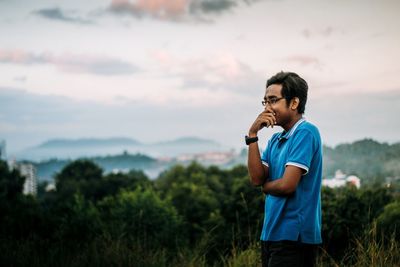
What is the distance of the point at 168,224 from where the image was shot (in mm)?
31766

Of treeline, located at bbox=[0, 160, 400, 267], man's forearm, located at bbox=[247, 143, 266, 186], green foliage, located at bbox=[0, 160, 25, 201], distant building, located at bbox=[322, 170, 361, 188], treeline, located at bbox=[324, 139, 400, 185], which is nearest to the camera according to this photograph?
man's forearm, located at bbox=[247, 143, 266, 186]

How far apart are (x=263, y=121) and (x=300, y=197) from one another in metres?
0.44

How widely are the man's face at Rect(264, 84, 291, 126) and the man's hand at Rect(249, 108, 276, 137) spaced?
0.08ft

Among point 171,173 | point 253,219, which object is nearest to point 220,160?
point 171,173

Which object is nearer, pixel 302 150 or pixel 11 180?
pixel 302 150

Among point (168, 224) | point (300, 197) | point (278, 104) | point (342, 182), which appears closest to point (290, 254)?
point (300, 197)

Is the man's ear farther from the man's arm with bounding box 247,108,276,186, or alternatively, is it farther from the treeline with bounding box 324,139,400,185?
the treeline with bounding box 324,139,400,185

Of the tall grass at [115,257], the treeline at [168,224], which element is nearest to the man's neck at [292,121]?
the treeline at [168,224]

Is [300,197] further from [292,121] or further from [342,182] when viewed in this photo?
[342,182]

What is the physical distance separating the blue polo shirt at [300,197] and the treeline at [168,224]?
1398 mm

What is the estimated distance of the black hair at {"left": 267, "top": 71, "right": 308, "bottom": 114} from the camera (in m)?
2.74

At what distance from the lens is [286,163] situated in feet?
8.66

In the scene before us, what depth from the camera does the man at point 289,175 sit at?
2.61 metres

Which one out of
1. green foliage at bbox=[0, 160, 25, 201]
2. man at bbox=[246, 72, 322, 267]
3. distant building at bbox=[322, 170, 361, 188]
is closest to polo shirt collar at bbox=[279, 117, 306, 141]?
man at bbox=[246, 72, 322, 267]
